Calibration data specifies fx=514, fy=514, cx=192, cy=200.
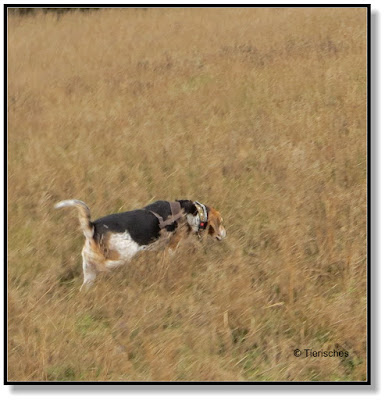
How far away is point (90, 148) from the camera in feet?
19.6

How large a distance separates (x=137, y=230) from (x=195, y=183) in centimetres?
137

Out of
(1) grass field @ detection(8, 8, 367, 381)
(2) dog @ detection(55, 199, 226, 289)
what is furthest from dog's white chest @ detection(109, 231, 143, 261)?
(1) grass field @ detection(8, 8, 367, 381)

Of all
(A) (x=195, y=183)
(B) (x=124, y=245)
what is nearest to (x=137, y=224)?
(B) (x=124, y=245)

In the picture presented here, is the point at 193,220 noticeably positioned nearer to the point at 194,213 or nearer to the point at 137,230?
the point at 194,213

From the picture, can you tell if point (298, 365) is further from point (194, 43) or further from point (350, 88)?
point (194, 43)

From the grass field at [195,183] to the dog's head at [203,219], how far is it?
156 mm

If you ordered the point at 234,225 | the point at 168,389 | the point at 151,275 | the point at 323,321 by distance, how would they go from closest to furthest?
the point at 168,389, the point at 323,321, the point at 151,275, the point at 234,225

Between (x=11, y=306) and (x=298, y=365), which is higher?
(x=11, y=306)

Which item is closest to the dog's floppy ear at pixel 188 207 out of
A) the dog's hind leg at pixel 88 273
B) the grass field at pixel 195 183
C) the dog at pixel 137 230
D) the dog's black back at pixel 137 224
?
the dog at pixel 137 230

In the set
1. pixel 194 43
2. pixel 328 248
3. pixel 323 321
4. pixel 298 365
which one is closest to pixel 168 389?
pixel 298 365

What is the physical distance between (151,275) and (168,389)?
3.34ft

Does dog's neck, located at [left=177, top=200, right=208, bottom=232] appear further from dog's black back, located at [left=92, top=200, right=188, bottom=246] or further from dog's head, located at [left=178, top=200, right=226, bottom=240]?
dog's black back, located at [left=92, top=200, right=188, bottom=246]

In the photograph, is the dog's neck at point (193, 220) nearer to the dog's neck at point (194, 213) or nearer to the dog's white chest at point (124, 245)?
the dog's neck at point (194, 213)

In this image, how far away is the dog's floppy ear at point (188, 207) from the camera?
4703 mm
